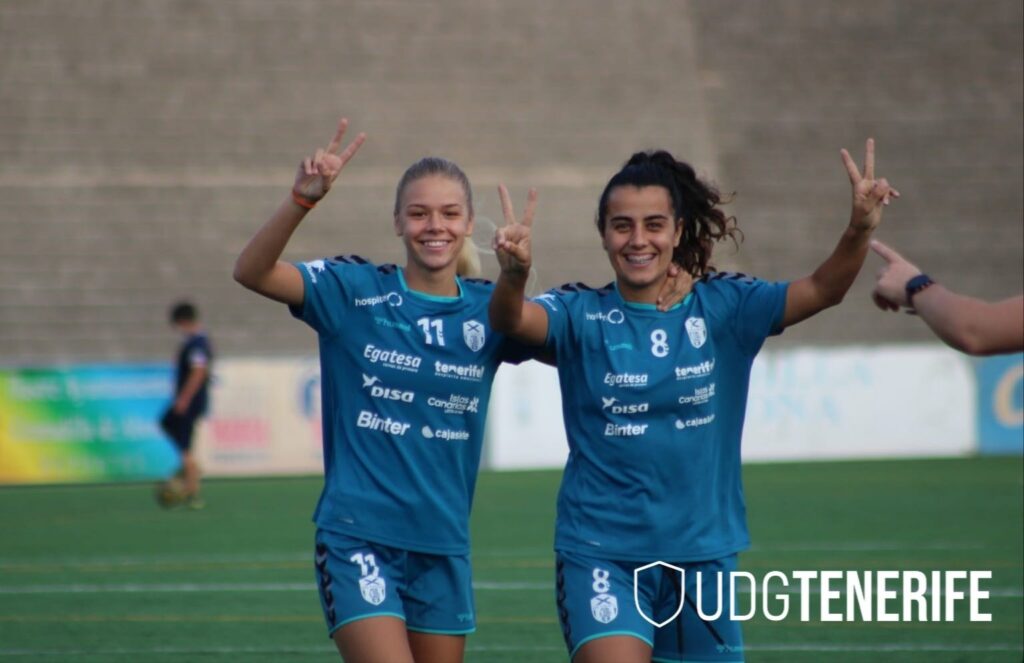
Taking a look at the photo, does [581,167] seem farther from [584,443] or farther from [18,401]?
[584,443]

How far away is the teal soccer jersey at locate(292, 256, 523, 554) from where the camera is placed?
5254 millimetres

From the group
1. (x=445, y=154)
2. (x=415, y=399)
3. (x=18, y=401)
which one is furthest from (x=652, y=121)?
(x=415, y=399)

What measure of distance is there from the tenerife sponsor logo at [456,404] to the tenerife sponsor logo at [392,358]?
0.12m

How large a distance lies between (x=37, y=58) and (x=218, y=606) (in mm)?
20221

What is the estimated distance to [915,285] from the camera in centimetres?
424

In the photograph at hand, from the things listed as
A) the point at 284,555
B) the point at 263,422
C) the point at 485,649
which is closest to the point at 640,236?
the point at 485,649

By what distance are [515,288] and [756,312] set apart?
32.3 inches

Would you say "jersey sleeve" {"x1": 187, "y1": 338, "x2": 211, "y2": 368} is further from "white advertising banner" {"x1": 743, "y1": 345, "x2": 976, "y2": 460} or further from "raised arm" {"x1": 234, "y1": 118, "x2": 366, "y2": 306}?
"raised arm" {"x1": 234, "y1": 118, "x2": 366, "y2": 306}

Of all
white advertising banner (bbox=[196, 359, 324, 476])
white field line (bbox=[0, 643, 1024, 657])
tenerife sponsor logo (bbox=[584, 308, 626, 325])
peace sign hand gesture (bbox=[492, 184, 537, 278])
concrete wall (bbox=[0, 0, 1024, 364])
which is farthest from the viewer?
concrete wall (bbox=[0, 0, 1024, 364])

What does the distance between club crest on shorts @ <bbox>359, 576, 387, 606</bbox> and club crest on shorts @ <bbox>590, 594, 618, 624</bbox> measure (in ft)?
2.17

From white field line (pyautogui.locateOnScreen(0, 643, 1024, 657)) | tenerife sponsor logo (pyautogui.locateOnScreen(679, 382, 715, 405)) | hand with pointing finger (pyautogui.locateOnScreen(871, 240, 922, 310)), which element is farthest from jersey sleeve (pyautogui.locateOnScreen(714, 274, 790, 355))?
white field line (pyautogui.locateOnScreen(0, 643, 1024, 657))

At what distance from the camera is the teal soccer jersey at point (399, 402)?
17.2 feet

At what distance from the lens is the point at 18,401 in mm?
19031

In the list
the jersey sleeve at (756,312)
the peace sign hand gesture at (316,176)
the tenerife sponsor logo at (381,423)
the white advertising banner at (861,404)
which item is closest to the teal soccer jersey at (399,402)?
the tenerife sponsor logo at (381,423)
